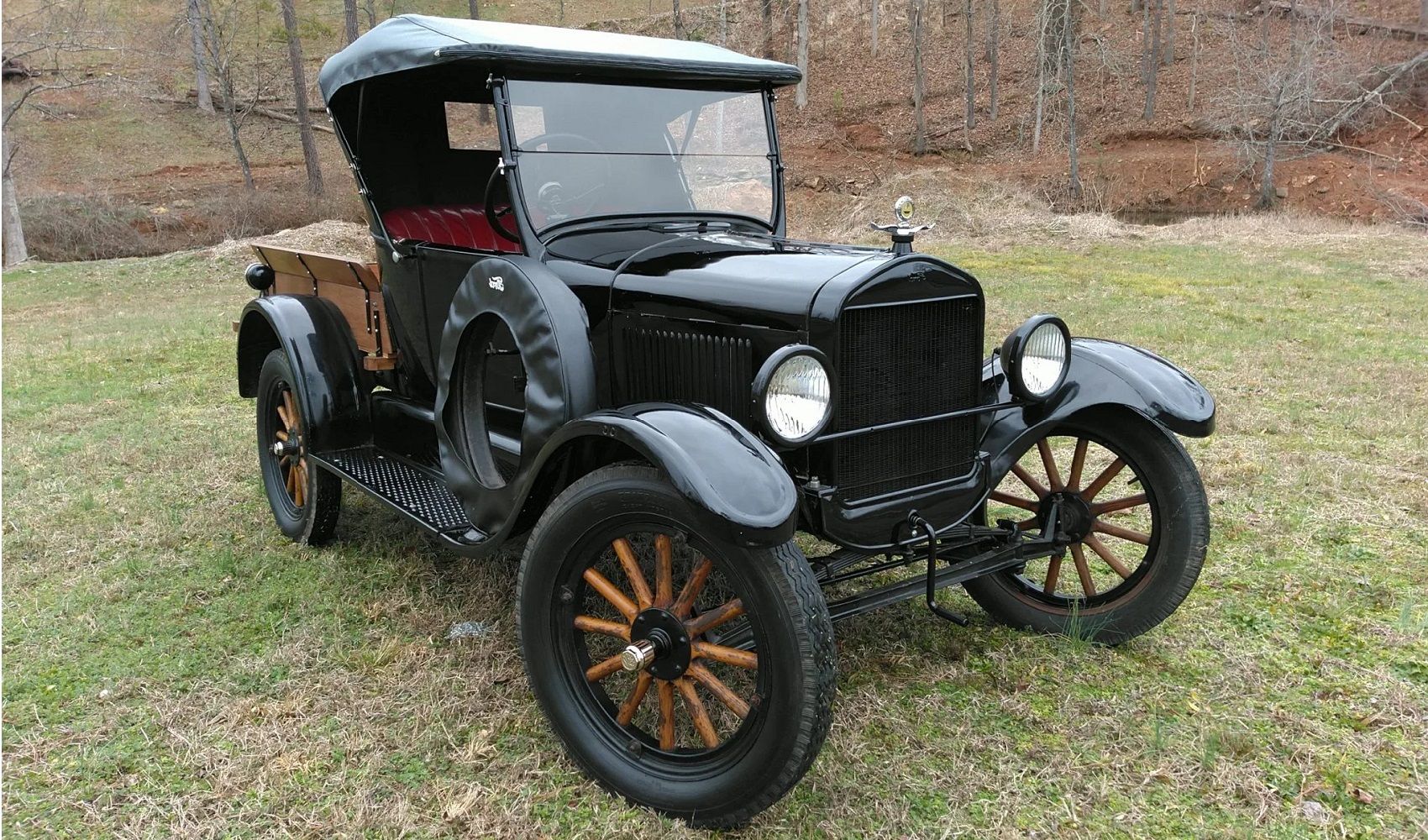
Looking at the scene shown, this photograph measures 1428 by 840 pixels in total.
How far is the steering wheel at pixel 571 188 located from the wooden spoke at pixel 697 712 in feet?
5.84

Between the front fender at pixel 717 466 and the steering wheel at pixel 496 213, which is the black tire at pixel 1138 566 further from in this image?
the steering wheel at pixel 496 213

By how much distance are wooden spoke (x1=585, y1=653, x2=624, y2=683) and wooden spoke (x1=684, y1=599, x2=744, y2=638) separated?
0.79 feet

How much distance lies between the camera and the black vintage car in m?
2.48

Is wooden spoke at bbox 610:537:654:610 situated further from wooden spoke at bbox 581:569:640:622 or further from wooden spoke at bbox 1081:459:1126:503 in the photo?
wooden spoke at bbox 1081:459:1126:503

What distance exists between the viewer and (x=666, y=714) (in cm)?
261

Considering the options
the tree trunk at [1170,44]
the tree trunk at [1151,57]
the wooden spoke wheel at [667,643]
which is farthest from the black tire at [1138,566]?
the tree trunk at [1170,44]

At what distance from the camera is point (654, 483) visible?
8.03 ft

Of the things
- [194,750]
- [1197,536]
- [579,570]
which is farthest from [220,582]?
[1197,536]

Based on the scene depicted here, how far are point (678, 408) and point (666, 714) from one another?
0.82m

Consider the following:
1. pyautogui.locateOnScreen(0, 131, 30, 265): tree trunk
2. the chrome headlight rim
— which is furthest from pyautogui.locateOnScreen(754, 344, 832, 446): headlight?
pyautogui.locateOnScreen(0, 131, 30, 265): tree trunk

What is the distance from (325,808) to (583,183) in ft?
7.25

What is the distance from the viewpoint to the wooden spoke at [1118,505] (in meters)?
3.36

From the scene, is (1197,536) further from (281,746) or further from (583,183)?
(281,746)

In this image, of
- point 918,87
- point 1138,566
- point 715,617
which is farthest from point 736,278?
point 918,87
